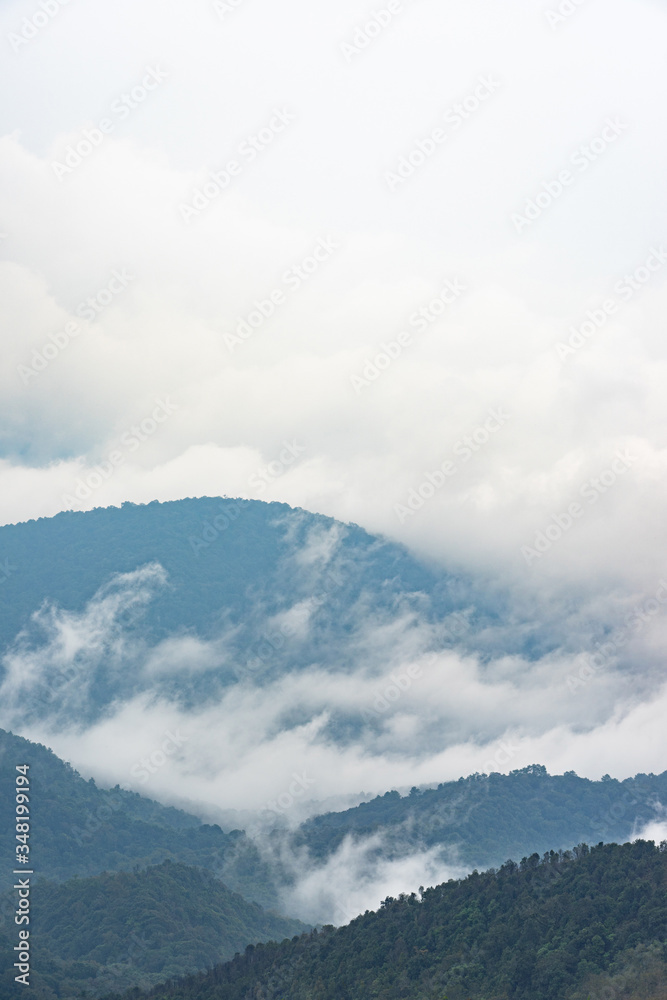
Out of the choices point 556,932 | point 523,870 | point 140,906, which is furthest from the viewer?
point 140,906

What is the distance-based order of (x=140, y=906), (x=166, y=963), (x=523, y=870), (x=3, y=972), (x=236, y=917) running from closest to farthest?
(x=523, y=870)
(x=3, y=972)
(x=166, y=963)
(x=140, y=906)
(x=236, y=917)

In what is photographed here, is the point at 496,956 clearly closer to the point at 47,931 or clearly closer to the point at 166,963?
the point at 166,963

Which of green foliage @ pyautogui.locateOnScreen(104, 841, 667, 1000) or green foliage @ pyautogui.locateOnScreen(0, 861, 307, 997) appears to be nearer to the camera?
green foliage @ pyautogui.locateOnScreen(104, 841, 667, 1000)

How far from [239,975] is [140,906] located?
61142 millimetres

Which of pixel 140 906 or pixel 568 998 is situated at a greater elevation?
pixel 140 906

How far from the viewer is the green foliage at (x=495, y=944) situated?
314 ft

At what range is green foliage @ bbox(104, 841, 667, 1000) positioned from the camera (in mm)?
95812

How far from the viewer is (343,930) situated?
128 meters

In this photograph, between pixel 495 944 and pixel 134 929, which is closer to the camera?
pixel 495 944

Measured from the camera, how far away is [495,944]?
349 feet

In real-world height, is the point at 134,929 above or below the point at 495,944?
above

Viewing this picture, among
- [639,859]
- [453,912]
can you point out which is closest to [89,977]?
[453,912]

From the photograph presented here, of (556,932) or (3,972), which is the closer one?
(556,932)

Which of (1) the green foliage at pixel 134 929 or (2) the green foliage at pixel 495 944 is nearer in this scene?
(2) the green foliage at pixel 495 944
